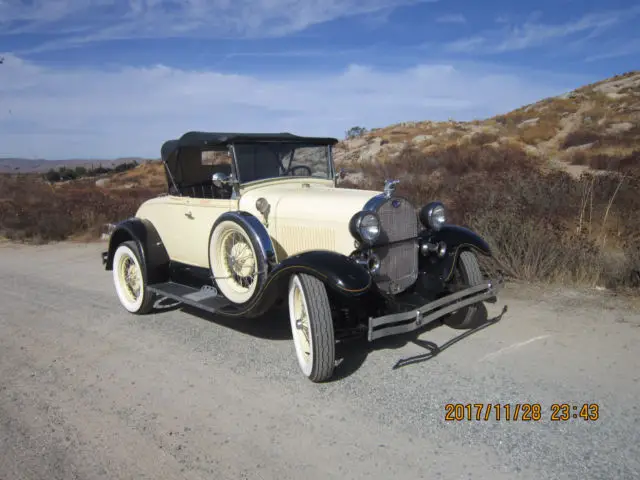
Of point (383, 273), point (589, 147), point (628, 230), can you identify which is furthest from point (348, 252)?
point (589, 147)

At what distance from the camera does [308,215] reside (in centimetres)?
464

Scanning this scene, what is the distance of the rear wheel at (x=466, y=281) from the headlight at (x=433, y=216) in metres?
0.38

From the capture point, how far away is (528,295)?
603cm

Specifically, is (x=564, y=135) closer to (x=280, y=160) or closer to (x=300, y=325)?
(x=280, y=160)

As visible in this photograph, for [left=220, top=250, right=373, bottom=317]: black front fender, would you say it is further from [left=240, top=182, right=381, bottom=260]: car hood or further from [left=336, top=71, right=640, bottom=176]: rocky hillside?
[left=336, top=71, right=640, bottom=176]: rocky hillside

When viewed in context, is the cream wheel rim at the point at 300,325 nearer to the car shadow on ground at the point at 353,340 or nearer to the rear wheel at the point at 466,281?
the car shadow on ground at the point at 353,340

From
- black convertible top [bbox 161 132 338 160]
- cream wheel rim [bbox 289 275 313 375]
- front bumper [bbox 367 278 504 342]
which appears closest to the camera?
front bumper [bbox 367 278 504 342]

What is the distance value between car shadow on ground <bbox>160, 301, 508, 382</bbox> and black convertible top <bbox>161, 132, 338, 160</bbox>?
194 centimetres

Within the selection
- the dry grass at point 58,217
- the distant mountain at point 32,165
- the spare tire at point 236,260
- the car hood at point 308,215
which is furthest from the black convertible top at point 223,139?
the distant mountain at point 32,165

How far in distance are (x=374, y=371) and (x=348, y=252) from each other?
3.29ft

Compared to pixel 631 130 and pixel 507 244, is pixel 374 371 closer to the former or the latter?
pixel 507 244

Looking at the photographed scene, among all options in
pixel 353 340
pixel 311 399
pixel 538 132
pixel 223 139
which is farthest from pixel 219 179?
pixel 538 132

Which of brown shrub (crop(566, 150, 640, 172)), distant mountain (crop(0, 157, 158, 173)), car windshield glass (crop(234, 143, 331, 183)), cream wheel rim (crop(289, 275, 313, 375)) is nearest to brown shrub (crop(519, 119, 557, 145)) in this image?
brown shrub (crop(566, 150, 640, 172))

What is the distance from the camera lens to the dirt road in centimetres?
297
